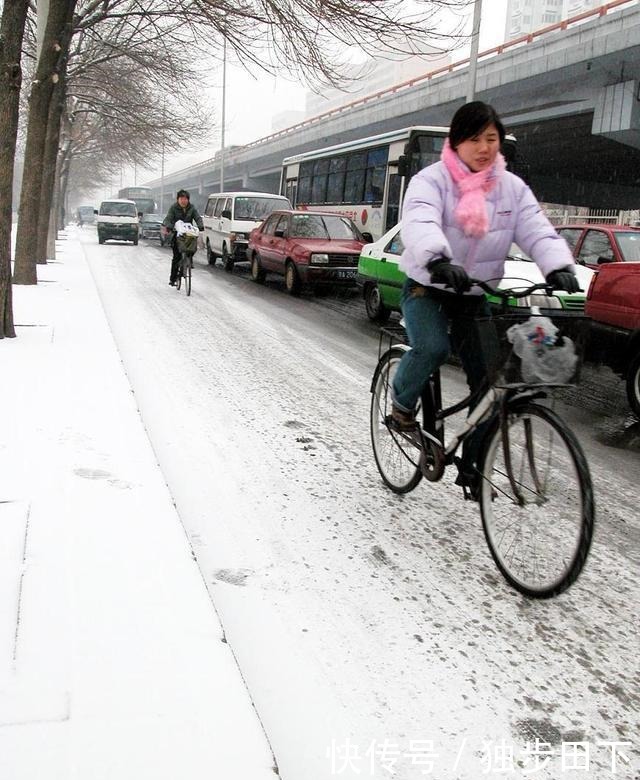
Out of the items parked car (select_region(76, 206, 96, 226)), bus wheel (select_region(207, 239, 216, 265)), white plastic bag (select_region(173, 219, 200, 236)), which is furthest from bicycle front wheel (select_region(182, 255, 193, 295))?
parked car (select_region(76, 206, 96, 226))

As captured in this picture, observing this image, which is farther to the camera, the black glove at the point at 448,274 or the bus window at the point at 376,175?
the bus window at the point at 376,175

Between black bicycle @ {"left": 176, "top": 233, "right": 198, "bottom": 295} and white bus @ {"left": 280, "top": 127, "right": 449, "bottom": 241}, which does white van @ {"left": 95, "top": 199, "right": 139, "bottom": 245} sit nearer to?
white bus @ {"left": 280, "top": 127, "right": 449, "bottom": 241}

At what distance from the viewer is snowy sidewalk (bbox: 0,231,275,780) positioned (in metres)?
1.87

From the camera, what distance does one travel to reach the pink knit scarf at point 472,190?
3.10 meters

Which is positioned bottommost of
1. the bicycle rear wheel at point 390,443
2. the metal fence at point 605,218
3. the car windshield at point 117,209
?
the bicycle rear wheel at point 390,443

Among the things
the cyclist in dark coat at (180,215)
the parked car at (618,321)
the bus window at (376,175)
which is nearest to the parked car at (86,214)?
the bus window at (376,175)

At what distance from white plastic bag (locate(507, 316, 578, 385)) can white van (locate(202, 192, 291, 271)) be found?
17344 millimetres

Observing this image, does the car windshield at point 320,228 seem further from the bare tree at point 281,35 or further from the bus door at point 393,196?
the bare tree at point 281,35

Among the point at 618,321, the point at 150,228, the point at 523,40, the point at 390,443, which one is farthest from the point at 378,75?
the point at 390,443

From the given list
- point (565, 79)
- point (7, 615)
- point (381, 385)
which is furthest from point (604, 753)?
point (565, 79)

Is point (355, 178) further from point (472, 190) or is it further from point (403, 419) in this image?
point (472, 190)

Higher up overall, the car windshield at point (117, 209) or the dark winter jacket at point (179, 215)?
the car windshield at point (117, 209)

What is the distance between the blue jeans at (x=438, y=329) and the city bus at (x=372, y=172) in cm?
1107

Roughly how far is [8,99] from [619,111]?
19923 mm
